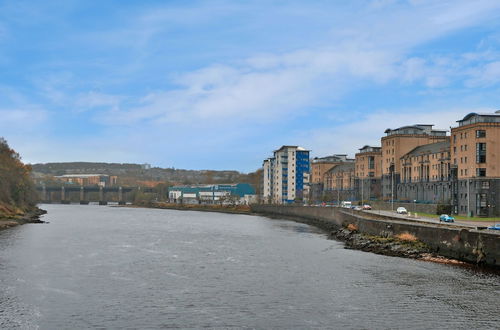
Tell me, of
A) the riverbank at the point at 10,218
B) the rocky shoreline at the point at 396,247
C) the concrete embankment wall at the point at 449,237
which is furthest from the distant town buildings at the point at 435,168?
the riverbank at the point at 10,218

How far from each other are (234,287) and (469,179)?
2513 inches

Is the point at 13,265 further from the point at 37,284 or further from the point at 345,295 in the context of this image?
the point at 345,295

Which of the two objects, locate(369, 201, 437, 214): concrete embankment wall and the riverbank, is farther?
the riverbank

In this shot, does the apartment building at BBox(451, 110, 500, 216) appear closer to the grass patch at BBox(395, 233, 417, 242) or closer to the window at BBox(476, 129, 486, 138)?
the window at BBox(476, 129, 486, 138)

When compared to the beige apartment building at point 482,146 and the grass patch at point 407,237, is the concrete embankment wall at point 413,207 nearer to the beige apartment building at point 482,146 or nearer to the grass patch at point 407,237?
the beige apartment building at point 482,146

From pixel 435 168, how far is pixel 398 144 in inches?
1019

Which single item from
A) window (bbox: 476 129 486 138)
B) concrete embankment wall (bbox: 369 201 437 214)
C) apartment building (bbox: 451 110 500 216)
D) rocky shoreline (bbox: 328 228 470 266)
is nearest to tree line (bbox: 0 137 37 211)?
concrete embankment wall (bbox: 369 201 437 214)

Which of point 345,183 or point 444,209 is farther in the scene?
point 345,183

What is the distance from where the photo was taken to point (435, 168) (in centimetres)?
12381

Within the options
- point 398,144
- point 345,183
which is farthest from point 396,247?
point 345,183

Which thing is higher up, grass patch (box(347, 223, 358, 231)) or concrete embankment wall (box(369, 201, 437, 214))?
concrete embankment wall (box(369, 201, 437, 214))

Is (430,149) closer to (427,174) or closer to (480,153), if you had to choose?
(427,174)

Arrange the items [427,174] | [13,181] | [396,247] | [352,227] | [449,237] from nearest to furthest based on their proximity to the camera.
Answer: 1. [449,237]
2. [396,247]
3. [352,227]
4. [427,174]
5. [13,181]

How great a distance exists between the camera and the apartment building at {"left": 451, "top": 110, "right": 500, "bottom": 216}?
297ft
